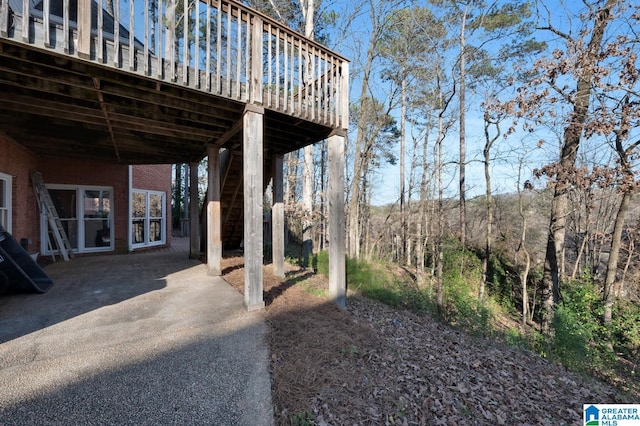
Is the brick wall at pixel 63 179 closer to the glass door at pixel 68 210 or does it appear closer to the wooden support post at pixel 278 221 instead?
the glass door at pixel 68 210

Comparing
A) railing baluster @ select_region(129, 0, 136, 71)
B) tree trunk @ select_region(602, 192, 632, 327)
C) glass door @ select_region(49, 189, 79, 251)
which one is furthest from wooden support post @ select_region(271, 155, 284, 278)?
tree trunk @ select_region(602, 192, 632, 327)

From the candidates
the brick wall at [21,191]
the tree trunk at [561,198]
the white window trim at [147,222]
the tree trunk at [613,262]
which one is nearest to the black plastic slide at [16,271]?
the brick wall at [21,191]

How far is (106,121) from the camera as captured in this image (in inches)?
164

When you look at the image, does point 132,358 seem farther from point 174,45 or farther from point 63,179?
point 63,179

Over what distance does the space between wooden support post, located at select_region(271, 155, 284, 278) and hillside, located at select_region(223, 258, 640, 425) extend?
3.90ft

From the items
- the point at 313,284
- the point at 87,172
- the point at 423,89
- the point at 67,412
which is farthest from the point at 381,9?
the point at 67,412

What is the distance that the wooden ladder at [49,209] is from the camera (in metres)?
6.26

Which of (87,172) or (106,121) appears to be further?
(87,172)

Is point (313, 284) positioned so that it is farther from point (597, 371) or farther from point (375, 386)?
point (597, 371)

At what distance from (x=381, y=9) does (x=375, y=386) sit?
30.9 feet

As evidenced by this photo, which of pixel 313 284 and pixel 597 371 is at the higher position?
pixel 313 284

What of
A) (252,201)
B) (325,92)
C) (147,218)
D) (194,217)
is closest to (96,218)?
(147,218)

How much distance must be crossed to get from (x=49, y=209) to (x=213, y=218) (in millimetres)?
4395

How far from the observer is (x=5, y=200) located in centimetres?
510
